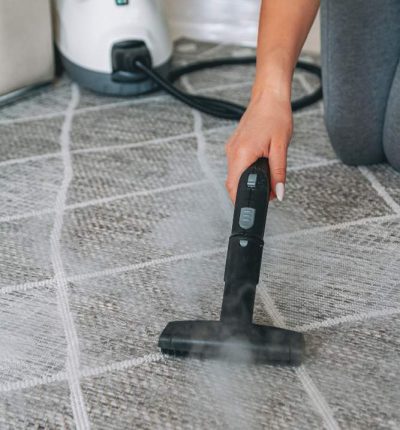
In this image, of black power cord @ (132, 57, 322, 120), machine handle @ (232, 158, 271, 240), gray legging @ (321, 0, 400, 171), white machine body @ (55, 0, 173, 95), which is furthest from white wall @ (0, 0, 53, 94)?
machine handle @ (232, 158, 271, 240)

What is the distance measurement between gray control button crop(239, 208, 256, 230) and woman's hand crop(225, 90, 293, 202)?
0.04 meters

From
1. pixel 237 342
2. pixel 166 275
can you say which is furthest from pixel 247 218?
pixel 166 275

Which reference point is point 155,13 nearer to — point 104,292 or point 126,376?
point 104,292

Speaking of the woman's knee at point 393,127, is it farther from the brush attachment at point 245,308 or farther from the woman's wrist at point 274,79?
the brush attachment at point 245,308

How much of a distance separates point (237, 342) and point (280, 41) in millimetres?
408

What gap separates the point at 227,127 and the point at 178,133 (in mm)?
106

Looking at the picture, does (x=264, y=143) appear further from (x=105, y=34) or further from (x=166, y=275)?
(x=105, y=34)

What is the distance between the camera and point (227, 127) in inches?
61.2

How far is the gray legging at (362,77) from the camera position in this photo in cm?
122

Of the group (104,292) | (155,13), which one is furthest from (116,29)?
(104,292)

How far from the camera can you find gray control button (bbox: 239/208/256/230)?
2.90 ft

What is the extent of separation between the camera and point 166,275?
109cm

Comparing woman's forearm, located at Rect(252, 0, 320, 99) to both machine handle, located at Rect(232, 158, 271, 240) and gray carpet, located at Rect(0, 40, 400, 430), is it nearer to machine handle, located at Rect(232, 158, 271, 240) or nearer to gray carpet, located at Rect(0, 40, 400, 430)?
machine handle, located at Rect(232, 158, 271, 240)

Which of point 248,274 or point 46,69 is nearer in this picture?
point 248,274
